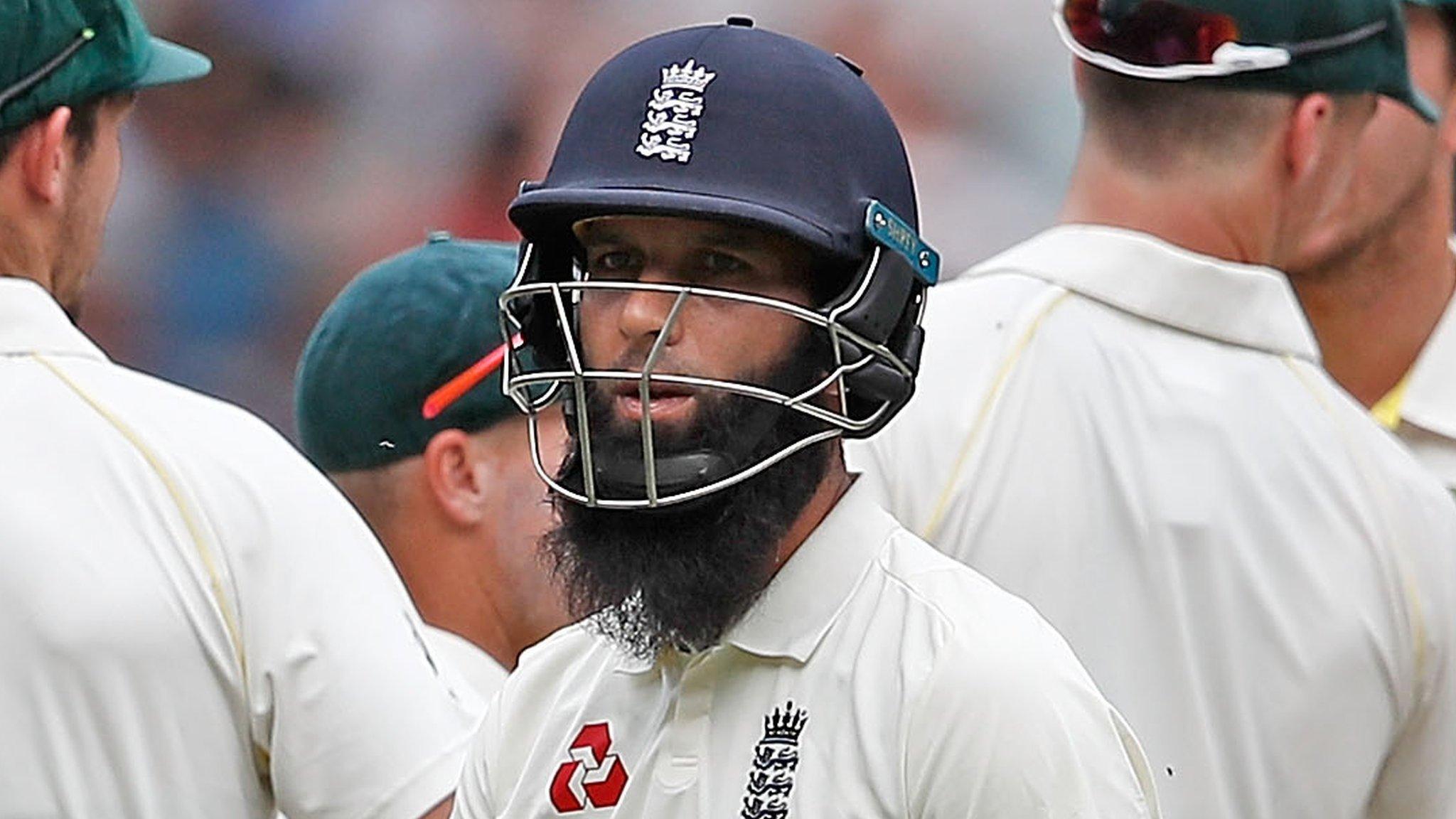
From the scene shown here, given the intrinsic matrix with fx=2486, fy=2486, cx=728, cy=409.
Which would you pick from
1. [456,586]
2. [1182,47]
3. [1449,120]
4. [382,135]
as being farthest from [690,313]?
[382,135]

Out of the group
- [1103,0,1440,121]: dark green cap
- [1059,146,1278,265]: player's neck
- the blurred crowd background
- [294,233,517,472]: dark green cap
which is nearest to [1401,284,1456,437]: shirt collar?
[1103,0,1440,121]: dark green cap

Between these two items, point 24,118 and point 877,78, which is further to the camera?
point 877,78

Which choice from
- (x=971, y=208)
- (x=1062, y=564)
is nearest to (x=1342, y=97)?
(x=1062, y=564)

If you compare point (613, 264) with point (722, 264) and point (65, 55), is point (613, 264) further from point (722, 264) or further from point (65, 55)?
point (65, 55)

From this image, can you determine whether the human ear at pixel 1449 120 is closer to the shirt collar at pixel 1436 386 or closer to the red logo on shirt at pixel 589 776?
the shirt collar at pixel 1436 386

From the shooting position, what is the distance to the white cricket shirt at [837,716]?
203cm

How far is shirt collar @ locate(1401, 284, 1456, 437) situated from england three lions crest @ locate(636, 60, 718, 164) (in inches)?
87.3

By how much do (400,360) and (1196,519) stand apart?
3.94 ft

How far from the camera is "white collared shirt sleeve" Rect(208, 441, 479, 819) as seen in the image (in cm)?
284

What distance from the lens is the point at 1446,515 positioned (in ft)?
10.6

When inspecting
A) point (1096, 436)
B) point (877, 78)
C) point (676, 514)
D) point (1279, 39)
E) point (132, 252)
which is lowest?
point (132, 252)

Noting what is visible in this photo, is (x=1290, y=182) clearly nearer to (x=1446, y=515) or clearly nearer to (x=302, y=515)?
(x=1446, y=515)

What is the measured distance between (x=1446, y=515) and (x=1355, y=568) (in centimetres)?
17

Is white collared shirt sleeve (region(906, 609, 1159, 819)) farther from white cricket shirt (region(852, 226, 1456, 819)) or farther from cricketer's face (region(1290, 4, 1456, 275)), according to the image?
cricketer's face (region(1290, 4, 1456, 275))
